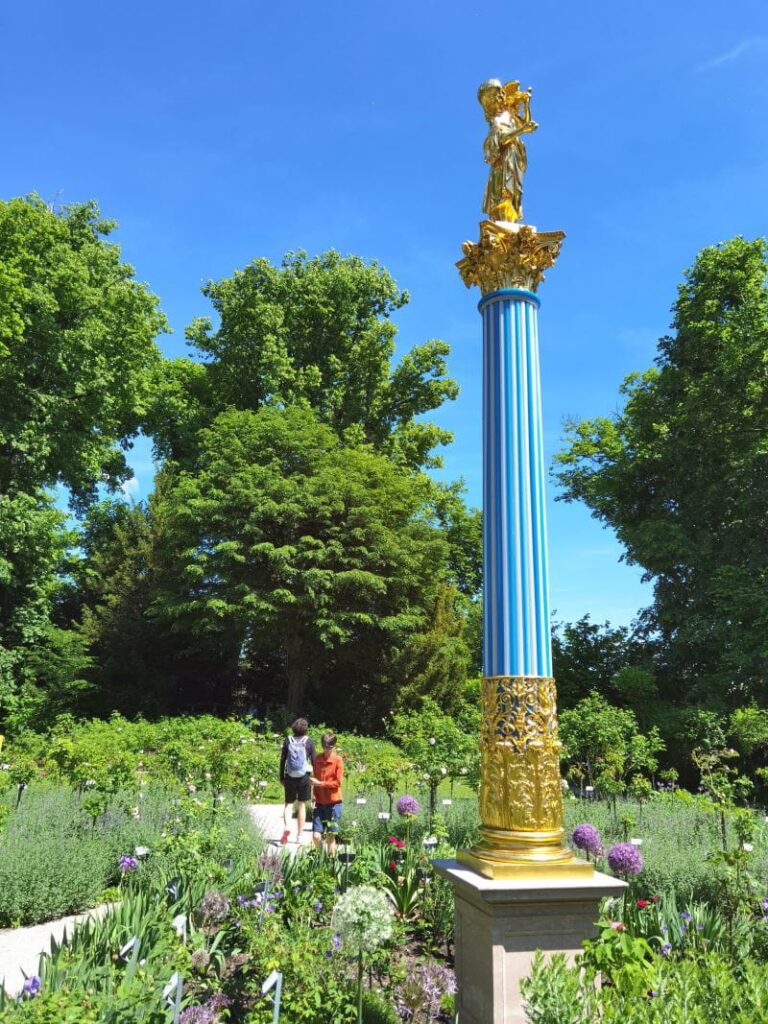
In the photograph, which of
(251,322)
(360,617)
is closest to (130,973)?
(360,617)

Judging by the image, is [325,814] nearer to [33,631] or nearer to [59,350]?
[33,631]

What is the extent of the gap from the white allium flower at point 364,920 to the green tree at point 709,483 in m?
14.0

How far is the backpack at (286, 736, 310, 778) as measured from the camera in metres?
8.91

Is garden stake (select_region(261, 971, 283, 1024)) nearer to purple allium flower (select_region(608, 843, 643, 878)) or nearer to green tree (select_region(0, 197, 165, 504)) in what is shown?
purple allium flower (select_region(608, 843, 643, 878))

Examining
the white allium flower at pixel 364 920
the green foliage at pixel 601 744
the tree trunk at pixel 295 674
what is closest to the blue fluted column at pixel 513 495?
the white allium flower at pixel 364 920

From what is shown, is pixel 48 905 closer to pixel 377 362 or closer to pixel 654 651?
pixel 654 651

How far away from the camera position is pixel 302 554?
18.9 metres

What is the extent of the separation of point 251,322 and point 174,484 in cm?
615

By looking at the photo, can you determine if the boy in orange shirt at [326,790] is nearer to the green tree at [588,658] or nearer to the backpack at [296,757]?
the backpack at [296,757]

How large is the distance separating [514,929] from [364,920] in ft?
2.97

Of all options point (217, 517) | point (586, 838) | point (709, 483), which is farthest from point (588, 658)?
point (586, 838)

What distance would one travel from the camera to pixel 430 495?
967 inches

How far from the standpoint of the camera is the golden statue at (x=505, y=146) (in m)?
5.54

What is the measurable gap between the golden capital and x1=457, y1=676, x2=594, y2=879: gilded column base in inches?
111
